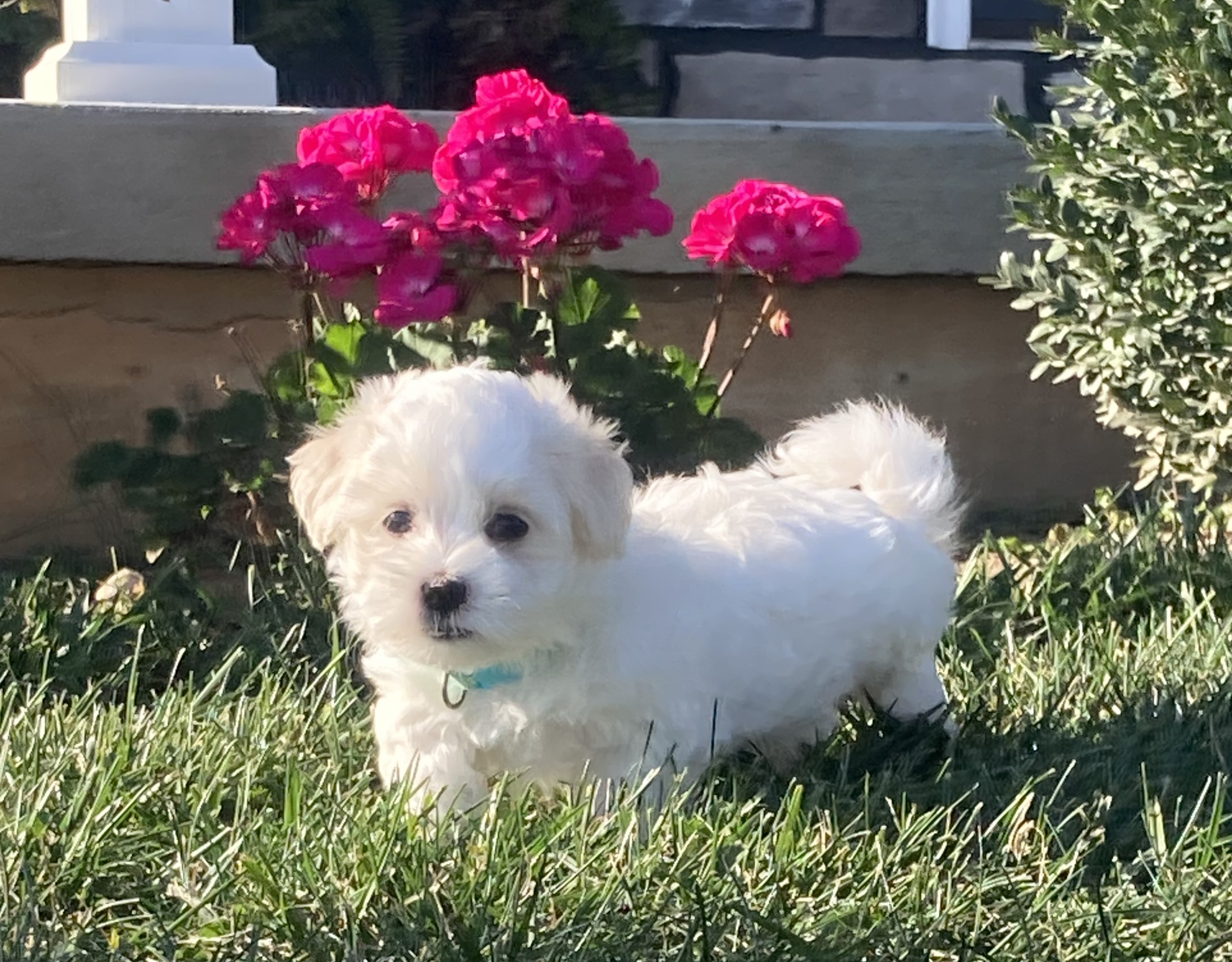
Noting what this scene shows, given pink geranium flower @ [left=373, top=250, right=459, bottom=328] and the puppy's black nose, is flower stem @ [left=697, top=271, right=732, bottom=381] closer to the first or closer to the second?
pink geranium flower @ [left=373, top=250, right=459, bottom=328]

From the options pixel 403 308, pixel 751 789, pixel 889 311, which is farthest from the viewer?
pixel 889 311

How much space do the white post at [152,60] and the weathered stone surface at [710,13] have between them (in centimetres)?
242

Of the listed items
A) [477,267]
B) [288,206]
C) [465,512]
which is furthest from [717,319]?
[465,512]

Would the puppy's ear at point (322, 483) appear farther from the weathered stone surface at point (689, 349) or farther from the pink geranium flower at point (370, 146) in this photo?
the weathered stone surface at point (689, 349)

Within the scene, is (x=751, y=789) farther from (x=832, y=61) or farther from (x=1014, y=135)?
(x=832, y=61)

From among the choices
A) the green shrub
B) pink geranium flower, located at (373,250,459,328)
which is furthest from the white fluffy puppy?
the green shrub

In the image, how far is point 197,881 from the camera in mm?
2689

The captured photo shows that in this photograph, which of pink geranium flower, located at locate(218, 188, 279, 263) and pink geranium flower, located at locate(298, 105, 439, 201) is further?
pink geranium flower, located at locate(298, 105, 439, 201)

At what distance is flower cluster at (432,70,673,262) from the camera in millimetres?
4051

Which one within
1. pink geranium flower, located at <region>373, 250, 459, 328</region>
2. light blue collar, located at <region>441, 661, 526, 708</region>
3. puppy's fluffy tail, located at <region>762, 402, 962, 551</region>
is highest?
pink geranium flower, located at <region>373, 250, 459, 328</region>

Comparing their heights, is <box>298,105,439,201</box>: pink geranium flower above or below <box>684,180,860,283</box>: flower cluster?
above

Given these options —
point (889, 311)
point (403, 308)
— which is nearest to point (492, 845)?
point (403, 308)

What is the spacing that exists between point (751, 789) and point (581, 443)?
823 mm

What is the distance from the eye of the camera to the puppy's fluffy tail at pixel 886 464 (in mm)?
3766
